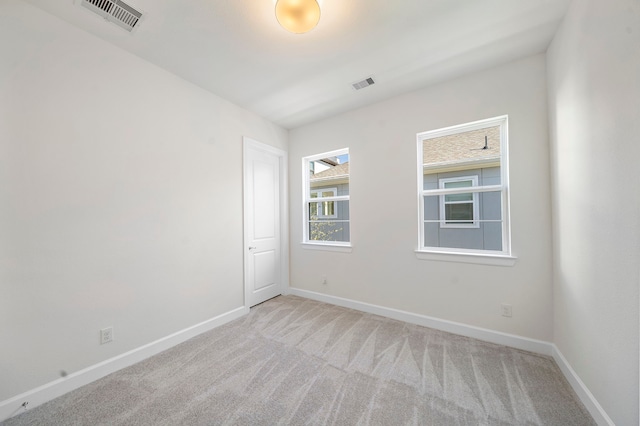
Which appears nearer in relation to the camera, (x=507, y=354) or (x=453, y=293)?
(x=507, y=354)

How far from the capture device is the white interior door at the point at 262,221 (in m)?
3.34

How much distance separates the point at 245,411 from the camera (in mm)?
1587

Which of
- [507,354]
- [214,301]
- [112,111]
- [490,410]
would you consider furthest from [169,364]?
[507,354]

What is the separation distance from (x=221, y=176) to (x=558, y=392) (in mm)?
3705

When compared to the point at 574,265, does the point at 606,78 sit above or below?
above

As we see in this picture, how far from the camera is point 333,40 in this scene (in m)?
2.04

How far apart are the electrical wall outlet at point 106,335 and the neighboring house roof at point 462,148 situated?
11.8ft

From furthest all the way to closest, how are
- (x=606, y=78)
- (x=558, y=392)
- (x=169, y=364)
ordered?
1. (x=169, y=364)
2. (x=558, y=392)
3. (x=606, y=78)

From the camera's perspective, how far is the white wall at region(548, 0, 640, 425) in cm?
119

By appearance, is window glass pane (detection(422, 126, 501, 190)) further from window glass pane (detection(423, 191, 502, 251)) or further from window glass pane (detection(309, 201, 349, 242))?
window glass pane (detection(309, 201, 349, 242))

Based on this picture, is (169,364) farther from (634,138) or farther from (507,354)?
(634,138)

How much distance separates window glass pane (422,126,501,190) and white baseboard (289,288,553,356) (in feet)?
5.13

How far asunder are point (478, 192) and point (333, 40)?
212 centimetres

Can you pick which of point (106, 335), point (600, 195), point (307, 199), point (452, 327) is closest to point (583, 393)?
point (452, 327)
